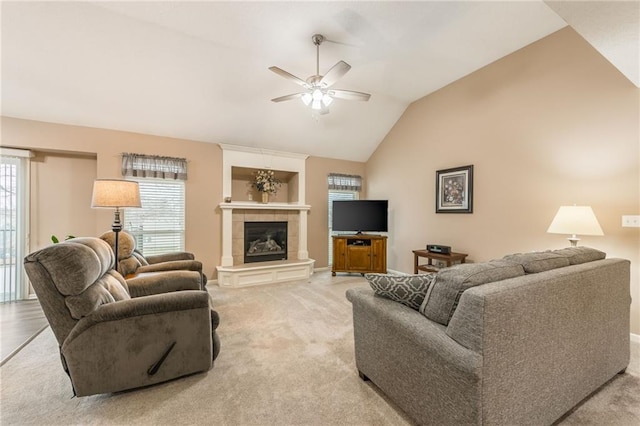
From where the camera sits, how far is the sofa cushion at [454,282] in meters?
1.36

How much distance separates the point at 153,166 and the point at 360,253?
376cm

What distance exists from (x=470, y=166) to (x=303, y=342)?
11.0ft

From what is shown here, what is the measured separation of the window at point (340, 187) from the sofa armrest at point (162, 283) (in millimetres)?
3432

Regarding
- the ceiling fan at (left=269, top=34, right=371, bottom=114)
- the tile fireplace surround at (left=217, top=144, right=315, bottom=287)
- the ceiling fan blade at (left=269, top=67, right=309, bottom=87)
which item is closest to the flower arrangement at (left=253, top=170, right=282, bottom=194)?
the tile fireplace surround at (left=217, top=144, right=315, bottom=287)

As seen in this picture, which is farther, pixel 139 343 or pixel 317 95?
pixel 317 95

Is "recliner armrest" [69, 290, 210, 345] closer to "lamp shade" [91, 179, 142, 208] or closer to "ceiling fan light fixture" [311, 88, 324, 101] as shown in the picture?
"lamp shade" [91, 179, 142, 208]

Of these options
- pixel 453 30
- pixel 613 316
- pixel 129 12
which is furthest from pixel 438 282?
pixel 129 12

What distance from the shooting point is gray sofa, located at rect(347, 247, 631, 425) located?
117cm

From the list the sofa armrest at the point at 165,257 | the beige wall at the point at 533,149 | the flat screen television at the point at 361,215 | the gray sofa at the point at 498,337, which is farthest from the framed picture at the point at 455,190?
the sofa armrest at the point at 165,257

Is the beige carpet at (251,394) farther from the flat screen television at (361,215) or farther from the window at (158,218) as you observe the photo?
the flat screen television at (361,215)

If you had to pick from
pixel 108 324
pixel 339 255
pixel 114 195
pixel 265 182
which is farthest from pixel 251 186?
pixel 108 324

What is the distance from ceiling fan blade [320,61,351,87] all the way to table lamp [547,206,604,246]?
8.28ft

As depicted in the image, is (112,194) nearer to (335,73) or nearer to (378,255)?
(335,73)

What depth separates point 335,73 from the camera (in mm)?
2420
